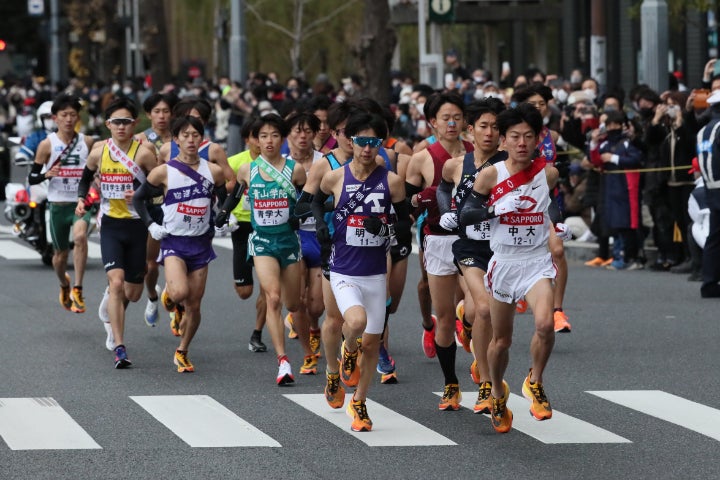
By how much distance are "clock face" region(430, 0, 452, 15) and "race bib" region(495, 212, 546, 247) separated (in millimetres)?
19578

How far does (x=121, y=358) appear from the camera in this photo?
40.6 ft

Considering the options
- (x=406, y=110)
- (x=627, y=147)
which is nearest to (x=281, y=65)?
(x=406, y=110)

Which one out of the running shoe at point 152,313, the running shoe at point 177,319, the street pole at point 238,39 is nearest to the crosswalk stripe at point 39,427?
the running shoe at point 177,319

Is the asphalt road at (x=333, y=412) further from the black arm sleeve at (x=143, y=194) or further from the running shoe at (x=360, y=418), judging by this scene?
the black arm sleeve at (x=143, y=194)

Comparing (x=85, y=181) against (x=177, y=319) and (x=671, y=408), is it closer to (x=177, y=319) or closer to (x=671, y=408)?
(x=177, y=319)

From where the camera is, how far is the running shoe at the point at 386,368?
11688mm

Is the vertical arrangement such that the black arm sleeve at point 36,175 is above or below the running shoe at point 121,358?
above

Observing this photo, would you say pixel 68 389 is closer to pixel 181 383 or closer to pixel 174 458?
pixel 181 383

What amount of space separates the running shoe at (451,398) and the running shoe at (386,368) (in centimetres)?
121

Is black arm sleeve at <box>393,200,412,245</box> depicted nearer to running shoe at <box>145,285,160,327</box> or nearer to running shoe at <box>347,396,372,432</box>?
running shoe at <box>347,396,372,432</box>

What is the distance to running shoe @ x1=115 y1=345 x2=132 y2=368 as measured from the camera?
1234 centimetres

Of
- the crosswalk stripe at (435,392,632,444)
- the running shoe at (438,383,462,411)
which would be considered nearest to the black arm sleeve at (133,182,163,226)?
the running shoe at (438,383,462,411)

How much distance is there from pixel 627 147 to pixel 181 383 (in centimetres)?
899

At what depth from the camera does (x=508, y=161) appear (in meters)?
9.52
